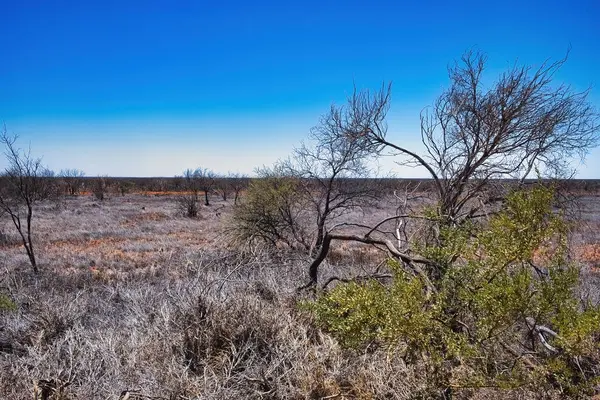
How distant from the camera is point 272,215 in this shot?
14.2m

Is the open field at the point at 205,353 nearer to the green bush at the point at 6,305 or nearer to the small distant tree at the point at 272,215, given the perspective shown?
the green bush at the point at 6,305

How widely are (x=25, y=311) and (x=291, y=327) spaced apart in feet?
13.3

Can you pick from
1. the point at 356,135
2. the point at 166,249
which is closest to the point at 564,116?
the point at 356,135

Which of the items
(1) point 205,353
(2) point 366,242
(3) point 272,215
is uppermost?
(2) point 366,242

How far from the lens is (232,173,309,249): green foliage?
45.5ft

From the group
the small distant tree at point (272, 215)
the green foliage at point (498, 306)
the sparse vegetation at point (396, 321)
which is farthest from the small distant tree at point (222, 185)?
the green foliage at point (498, 306)

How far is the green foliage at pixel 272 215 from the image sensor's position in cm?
1387

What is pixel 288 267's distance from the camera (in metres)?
5.40

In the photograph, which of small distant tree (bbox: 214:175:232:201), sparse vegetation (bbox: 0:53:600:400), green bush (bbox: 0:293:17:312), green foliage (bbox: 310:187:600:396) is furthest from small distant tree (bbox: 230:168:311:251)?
small distant tree (bbox: 214:175:232:201)

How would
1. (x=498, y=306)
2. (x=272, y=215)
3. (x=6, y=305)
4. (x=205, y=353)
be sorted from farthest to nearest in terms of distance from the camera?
(x=272, y=215)
(x=6, y=305)
(x=205, y=353)
(x=498, y=306)

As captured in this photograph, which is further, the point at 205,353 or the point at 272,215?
the point at 272,215

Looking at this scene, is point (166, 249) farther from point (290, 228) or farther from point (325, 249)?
point (325, 249)

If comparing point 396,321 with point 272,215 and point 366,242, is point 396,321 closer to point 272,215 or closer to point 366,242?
point 366,242

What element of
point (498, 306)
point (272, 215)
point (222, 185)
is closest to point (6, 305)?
point (498, 306)
